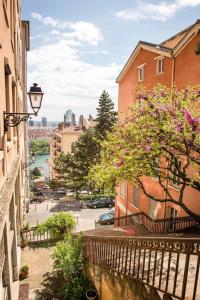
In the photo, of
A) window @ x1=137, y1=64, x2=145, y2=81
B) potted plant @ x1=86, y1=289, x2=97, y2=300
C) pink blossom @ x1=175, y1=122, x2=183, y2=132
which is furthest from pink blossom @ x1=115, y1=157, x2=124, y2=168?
window @ x1=137, y1=64, x2=145, y2=81

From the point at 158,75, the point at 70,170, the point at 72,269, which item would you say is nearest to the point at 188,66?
the point at 158,75

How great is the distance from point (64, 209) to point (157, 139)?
98.7ft

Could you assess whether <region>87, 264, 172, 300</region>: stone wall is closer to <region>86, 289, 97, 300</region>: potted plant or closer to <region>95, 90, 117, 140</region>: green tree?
<region>86, 289, 97, 300</region>: potted plant

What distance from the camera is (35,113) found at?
7.55 metres

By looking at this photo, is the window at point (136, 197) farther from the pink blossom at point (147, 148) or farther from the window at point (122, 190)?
the pink blossom at point (147, 148)

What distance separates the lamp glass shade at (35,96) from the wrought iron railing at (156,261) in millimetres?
4591

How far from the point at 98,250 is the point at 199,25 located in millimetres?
11375

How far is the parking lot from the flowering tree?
62.7 ft

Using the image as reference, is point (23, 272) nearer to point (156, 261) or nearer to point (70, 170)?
point (156, 261)

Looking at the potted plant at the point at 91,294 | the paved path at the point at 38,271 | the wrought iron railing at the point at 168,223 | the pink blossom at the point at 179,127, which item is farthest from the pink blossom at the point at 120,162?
the paved path at the point at 38,271

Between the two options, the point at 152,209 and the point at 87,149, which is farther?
the point at 87,149

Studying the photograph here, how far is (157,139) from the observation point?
993cm

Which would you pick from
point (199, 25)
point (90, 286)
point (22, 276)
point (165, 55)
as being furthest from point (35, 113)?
point (165, 55)

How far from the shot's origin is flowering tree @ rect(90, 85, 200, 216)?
9270 mm
